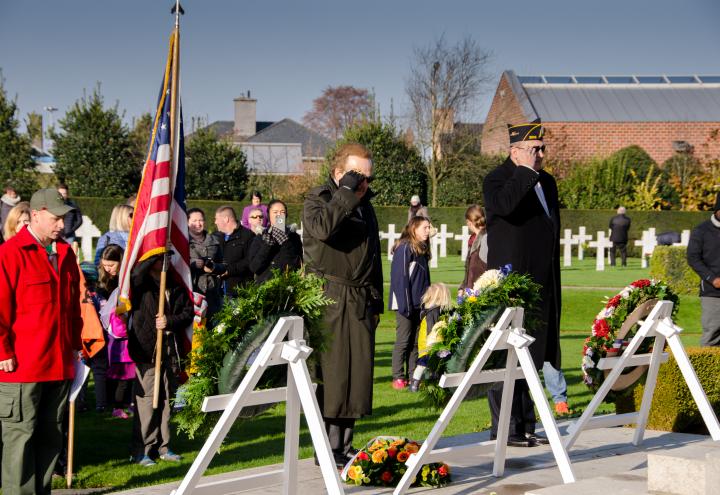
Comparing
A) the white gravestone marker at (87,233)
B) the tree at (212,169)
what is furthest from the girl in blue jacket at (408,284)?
the tree at (212,169)

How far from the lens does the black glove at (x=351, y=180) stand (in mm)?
6145

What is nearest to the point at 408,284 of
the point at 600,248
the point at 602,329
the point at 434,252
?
the point at 602,329

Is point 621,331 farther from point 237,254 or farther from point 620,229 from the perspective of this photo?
point 620,229

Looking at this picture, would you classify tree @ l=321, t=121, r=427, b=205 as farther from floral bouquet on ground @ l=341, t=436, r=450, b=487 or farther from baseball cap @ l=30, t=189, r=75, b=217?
baseball cap @ l=30, t=189, r=75, b=217

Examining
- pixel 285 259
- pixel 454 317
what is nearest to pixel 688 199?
pixel 285 259

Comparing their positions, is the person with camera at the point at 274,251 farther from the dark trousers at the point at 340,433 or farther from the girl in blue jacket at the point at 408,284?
the dark trousers at the point at 340,433

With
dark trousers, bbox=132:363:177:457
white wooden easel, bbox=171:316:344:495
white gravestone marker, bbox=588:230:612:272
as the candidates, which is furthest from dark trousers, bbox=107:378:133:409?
white gravestone marker, bbox=588:230:612:272

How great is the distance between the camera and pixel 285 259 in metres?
10.4

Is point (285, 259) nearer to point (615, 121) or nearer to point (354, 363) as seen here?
point (354, 363)

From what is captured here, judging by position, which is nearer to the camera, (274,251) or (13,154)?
(274,251)

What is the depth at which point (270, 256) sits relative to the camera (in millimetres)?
10414

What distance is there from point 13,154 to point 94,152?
12.1 feet

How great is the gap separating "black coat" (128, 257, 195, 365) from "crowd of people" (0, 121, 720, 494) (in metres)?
0.01

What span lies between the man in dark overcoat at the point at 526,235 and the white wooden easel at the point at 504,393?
0.66 metres
